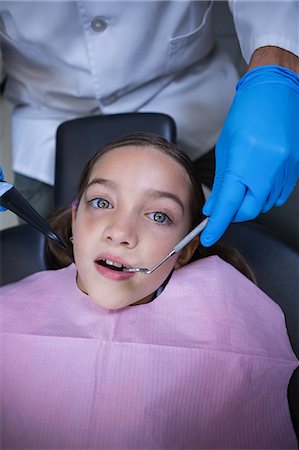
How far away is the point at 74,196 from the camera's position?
1301 mm

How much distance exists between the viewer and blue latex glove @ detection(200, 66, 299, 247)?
829 mm

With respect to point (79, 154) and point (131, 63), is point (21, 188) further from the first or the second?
point (131, 63)

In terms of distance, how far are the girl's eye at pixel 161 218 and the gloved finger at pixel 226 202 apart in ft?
0.44

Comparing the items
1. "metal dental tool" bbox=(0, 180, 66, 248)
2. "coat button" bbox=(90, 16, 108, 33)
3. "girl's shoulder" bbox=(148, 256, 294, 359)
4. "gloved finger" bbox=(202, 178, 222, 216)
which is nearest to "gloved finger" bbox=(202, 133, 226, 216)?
"gloved finger" bbox=(202, 178, 222, 216)

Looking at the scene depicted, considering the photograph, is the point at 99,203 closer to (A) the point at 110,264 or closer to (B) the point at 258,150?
(A) the point at 110,264

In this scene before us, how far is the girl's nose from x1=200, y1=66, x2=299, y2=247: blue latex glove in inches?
5.3

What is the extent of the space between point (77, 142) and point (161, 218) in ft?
1.47

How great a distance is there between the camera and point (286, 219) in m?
1.24

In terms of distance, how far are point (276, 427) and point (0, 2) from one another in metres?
1.09

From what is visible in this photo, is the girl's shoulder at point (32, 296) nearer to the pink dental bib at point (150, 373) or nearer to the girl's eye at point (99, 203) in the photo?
the pink dental bib at point (150, 373)

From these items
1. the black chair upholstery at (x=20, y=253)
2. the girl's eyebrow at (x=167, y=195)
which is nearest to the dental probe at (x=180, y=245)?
the girl's eyebrow at (x=167, y=195)

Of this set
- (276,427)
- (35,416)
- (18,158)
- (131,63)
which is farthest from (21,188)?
(276,427)

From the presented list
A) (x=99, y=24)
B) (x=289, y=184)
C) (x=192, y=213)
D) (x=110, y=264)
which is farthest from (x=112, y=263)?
(x=99, y=24)

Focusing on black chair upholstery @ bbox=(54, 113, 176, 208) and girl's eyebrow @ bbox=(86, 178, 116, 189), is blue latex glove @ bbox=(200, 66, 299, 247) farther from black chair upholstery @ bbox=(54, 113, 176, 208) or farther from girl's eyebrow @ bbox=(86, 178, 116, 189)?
black chair upholstery @ bbox=(54, 113, 176, 208)
